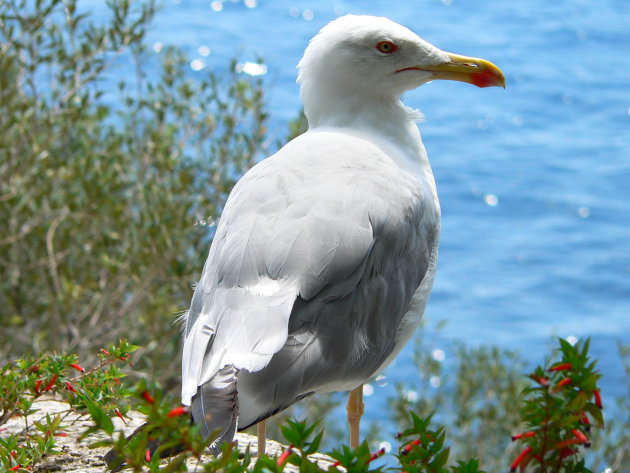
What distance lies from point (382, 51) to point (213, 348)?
1.52m

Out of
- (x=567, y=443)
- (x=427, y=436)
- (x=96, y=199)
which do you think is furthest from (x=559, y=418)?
(x=96, y=199)

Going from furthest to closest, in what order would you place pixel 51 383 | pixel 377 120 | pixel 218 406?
pixel 377 120 < pixel 51 383 < pixel 218 406

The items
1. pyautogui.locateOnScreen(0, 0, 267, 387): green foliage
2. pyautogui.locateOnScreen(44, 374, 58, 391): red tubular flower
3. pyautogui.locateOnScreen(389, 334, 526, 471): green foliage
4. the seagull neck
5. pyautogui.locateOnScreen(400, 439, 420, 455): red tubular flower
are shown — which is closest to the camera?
pyautogui.locateOnScreen(400, 439, 420, 455): red tubular flower

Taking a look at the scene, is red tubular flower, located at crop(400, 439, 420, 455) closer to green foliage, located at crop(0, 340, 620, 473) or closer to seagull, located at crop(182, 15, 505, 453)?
green foliage, located at crop(0, 340, 620, 473)

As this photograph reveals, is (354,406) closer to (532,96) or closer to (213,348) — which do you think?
(213,348)

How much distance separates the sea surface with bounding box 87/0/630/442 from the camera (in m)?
9.61

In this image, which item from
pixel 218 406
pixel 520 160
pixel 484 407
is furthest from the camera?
pixel 520 160

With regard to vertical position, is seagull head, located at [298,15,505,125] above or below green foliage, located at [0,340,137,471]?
above

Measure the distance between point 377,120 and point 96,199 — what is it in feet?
8.19

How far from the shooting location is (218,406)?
2.36m

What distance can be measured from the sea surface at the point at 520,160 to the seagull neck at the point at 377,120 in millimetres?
3958

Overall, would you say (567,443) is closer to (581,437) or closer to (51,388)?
(581,437)

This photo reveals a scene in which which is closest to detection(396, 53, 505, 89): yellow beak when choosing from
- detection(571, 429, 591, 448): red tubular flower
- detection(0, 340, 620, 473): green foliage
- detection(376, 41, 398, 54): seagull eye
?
detection(376, 41, 398, 54): seagull eye

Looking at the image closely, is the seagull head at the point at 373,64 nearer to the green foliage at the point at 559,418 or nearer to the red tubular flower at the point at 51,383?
the red tubular flower at the point at 51,383
